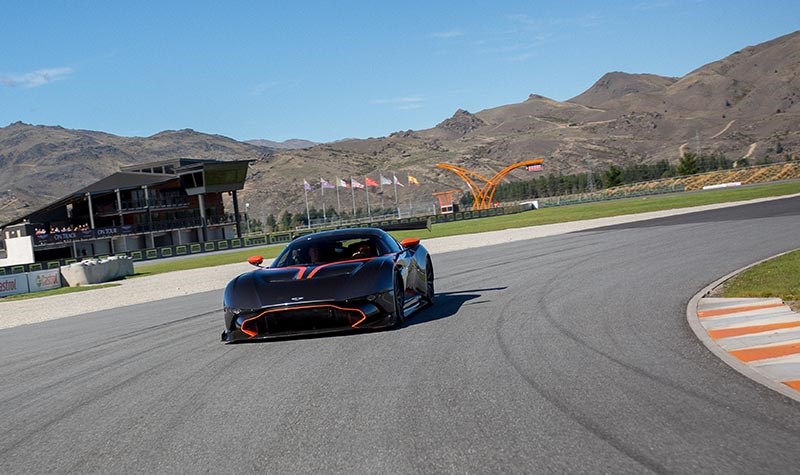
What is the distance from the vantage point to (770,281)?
10812mm

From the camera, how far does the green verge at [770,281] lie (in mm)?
9766

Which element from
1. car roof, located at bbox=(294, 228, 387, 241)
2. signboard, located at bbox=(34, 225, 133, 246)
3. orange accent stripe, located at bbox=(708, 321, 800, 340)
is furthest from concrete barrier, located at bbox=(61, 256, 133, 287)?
signboard, located at bbox=(34, 225, 133, 246)

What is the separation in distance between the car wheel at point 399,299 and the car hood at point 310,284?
0.18 metres

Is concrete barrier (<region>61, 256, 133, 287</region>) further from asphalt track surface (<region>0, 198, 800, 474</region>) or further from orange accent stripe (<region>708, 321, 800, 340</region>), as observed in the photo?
orange accent stripe (<region>708, 321, 800, 340</region>)

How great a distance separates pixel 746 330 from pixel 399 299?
152 inches

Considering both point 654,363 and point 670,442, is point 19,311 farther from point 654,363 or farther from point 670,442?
point 670,442

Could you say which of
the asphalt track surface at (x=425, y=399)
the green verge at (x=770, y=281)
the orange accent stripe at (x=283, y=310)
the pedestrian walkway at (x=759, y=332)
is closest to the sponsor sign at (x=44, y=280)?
the asphalt track surface at (x=425, y=399)

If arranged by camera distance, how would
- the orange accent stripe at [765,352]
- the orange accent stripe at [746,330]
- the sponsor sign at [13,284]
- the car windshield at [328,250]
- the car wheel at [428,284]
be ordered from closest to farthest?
the orange accent stripe at [765,352] < the orange accent stripe at [746,330] < the car windshield at [328,250] < the car wheel at [428,284] < the sponsor sign at [13,284]

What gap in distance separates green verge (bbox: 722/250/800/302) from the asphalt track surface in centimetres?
70

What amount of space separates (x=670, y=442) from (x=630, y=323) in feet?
14.6

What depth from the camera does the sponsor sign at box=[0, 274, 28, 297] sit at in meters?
30.8

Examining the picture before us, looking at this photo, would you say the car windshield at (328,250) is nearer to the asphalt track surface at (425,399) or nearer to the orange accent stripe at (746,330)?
the asphalt track surface at (425,399)

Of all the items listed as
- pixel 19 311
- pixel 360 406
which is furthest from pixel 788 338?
pixel 19 311

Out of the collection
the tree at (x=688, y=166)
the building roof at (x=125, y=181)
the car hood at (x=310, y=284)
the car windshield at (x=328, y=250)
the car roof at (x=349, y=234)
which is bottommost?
the car hood at (x=310, y=284)
